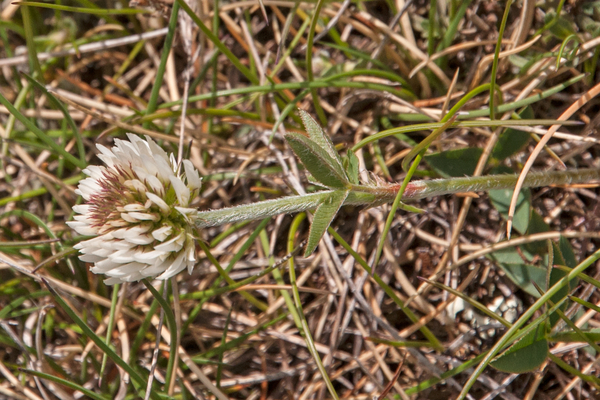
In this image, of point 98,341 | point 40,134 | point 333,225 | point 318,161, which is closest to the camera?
point 318,161

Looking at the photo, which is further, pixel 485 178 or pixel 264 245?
pixel 264 245

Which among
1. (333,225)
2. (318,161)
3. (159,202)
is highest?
(318,161)

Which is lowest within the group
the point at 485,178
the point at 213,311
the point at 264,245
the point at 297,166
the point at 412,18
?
the point at 213,311

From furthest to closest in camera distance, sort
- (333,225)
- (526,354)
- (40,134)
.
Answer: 1. (333,225)
2. (40,134)
3. (526,354)

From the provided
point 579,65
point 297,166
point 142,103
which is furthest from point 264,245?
point 579,65

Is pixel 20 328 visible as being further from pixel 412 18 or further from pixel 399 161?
pixel 412 18

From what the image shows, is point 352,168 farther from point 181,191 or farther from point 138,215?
point 138,215

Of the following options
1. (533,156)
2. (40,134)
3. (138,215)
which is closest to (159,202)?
(138,215)

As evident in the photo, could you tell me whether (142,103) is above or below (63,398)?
above
